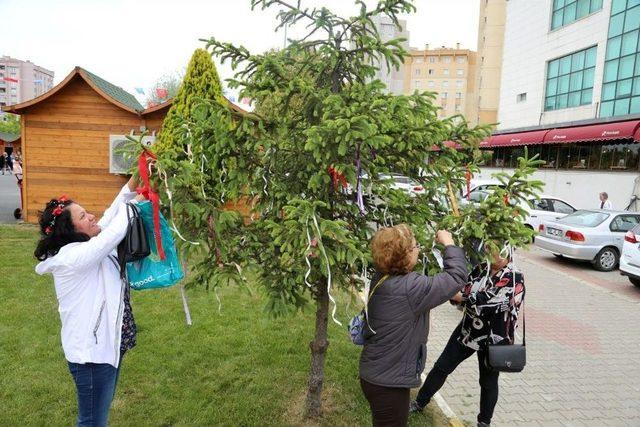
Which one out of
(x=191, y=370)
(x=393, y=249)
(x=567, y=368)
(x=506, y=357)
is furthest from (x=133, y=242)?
(x=567, y=368)

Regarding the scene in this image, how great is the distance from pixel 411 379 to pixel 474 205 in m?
1.32

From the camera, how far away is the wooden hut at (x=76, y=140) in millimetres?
12266

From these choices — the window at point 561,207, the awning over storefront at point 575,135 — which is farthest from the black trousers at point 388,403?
the window at point 561,207

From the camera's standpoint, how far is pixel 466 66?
83.9m

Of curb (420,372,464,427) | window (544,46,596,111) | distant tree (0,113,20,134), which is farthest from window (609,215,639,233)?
distant tree (0,113,20,134)

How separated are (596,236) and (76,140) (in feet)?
44.3

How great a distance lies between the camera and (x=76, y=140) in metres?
12.4

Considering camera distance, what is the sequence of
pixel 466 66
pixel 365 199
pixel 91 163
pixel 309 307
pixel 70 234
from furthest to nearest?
pixel 466 66 < pixel 91 163 < pixel 365 199 < pixel 309 307 < pixel 70 234

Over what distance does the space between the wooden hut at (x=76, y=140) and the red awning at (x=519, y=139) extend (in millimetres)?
18770

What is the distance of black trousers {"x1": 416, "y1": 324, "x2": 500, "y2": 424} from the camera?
158 inches

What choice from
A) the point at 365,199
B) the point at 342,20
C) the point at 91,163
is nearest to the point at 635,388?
the point at 365,199

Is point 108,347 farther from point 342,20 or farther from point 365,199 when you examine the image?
point 342,20

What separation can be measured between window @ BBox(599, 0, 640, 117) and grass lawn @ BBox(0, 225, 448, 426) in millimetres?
20153

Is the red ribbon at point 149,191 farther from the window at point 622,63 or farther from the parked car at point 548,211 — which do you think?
the window at point 622,63
